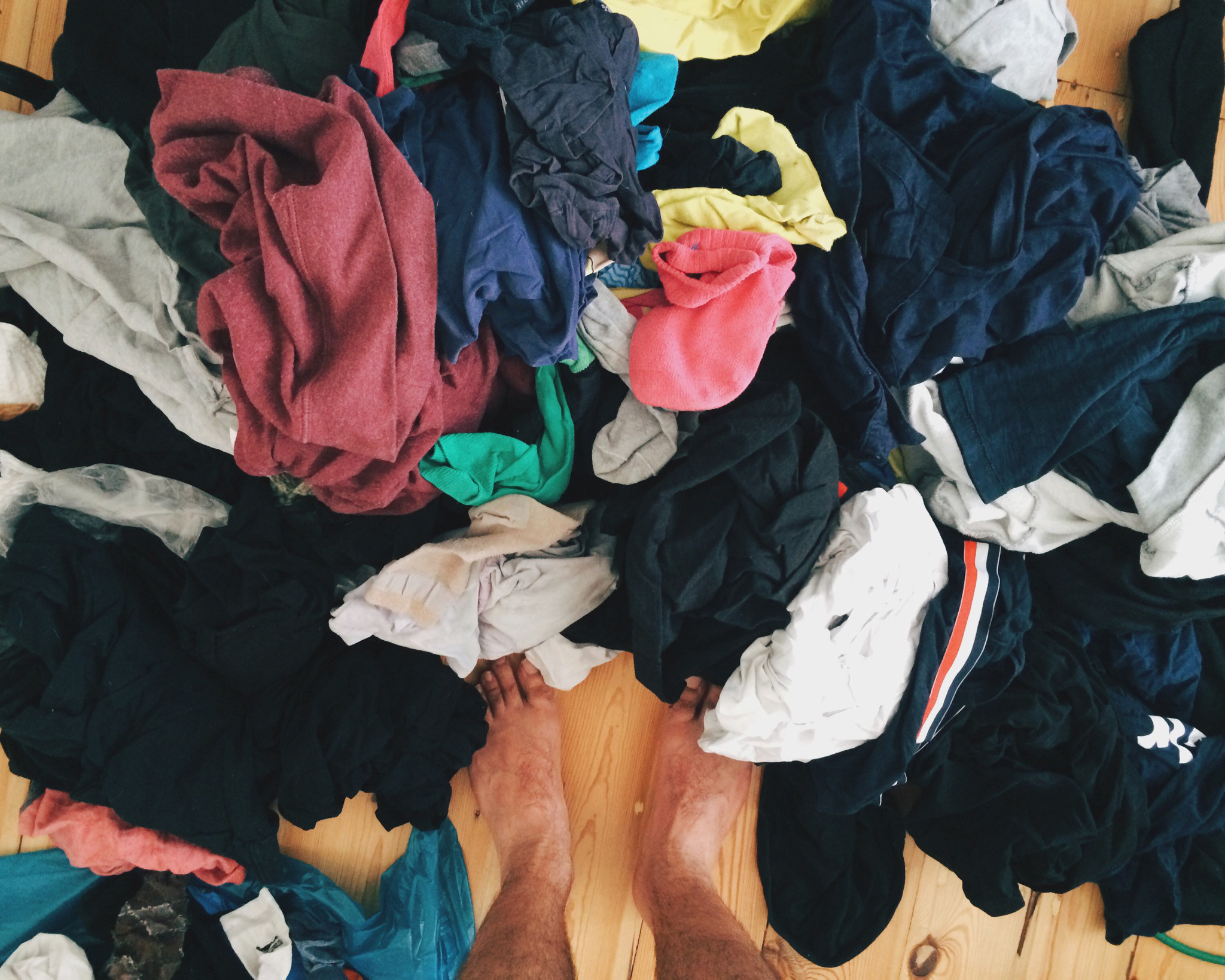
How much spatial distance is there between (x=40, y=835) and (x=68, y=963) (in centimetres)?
15

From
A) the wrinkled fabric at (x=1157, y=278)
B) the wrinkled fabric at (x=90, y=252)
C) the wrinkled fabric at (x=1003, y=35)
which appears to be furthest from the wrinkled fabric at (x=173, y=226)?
the wrinkled fabric at (x=1157, y=278)

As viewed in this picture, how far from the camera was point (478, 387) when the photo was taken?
828mm

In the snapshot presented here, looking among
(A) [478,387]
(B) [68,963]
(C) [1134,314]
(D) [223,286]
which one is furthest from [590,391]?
(B) [68,963]

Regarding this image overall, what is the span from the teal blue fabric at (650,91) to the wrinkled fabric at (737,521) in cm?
28

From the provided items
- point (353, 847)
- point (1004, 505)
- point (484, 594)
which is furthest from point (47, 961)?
point (1004, 505)

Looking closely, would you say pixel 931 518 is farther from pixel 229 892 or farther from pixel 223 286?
pixel 229 892

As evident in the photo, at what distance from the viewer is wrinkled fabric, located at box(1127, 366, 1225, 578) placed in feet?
2.64

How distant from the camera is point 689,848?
103cm

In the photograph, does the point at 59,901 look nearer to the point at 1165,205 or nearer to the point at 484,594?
the point at 484,594

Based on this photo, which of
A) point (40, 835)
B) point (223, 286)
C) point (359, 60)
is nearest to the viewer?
point (223, 286)

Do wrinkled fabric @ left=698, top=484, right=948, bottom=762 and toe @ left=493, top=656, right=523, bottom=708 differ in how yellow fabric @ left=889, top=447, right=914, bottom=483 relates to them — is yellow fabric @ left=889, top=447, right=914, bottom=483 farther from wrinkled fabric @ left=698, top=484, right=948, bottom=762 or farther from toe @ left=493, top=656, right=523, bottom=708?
toe @ left=493, top=656, right=523, bottom=708

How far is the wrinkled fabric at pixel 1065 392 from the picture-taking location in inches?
31.7

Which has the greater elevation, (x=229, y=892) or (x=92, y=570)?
(x=92, y=570)

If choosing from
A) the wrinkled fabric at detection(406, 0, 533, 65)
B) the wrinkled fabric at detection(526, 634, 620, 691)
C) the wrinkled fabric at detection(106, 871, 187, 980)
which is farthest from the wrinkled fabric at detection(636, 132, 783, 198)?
the wrinkled fabric at detection(106, 871, 187, 980)
